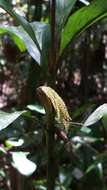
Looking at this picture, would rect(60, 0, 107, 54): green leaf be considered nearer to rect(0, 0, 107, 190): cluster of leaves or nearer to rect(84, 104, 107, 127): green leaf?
rect(0, 0, 107, 190): cluster of leaves

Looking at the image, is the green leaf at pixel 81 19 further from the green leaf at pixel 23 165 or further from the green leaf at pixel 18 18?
the green leaf at pixel 23 165

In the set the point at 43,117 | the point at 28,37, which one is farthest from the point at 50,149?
the point at 28,37

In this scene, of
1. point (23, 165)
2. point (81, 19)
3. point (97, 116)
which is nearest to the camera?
point (97, 116)

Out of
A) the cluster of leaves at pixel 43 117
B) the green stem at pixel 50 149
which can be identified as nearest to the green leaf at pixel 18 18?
the cluster of leaves at pixel 43 117

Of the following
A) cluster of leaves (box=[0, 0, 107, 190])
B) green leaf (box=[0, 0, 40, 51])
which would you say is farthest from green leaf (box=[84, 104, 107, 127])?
green leaf (box=[0, 0, 40, 51])

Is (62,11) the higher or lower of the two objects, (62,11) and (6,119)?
the higher

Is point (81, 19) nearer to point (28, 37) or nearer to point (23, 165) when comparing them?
point (28, 37)

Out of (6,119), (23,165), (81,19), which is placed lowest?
(23,165)
